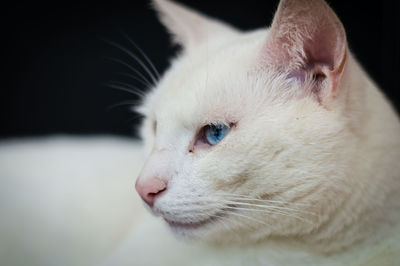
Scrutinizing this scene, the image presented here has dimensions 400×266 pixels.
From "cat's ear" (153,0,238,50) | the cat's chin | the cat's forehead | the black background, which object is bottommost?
the cat's chin

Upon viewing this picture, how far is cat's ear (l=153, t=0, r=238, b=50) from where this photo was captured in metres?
1.37

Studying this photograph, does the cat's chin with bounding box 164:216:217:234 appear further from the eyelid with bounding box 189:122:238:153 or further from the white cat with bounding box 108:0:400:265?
the eyelid with bounding box 189:122:238:153

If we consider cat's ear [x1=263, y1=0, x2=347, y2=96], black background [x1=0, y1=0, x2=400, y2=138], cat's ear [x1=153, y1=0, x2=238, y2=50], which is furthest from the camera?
black background [x1=0, y1=0, x2=400, y2=138]

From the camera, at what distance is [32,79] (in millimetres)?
2355

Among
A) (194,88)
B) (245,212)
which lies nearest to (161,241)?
(245,212)

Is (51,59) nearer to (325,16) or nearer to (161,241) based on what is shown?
(161,241)

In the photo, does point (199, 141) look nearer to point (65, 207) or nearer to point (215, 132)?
point (215, 132)

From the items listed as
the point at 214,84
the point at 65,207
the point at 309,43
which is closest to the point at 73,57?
the point at 65,207

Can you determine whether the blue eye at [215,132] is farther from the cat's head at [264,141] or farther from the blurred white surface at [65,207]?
the blurred white surface at [65,207]

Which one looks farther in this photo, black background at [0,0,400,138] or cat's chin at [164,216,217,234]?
black background at [0,0,400,138]

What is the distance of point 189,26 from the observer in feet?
4.56

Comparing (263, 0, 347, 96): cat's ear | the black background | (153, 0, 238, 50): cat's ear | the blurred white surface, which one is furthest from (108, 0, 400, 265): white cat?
the black background

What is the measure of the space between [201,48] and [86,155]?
673 mm

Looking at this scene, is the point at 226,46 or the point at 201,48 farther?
the point at 201,48
